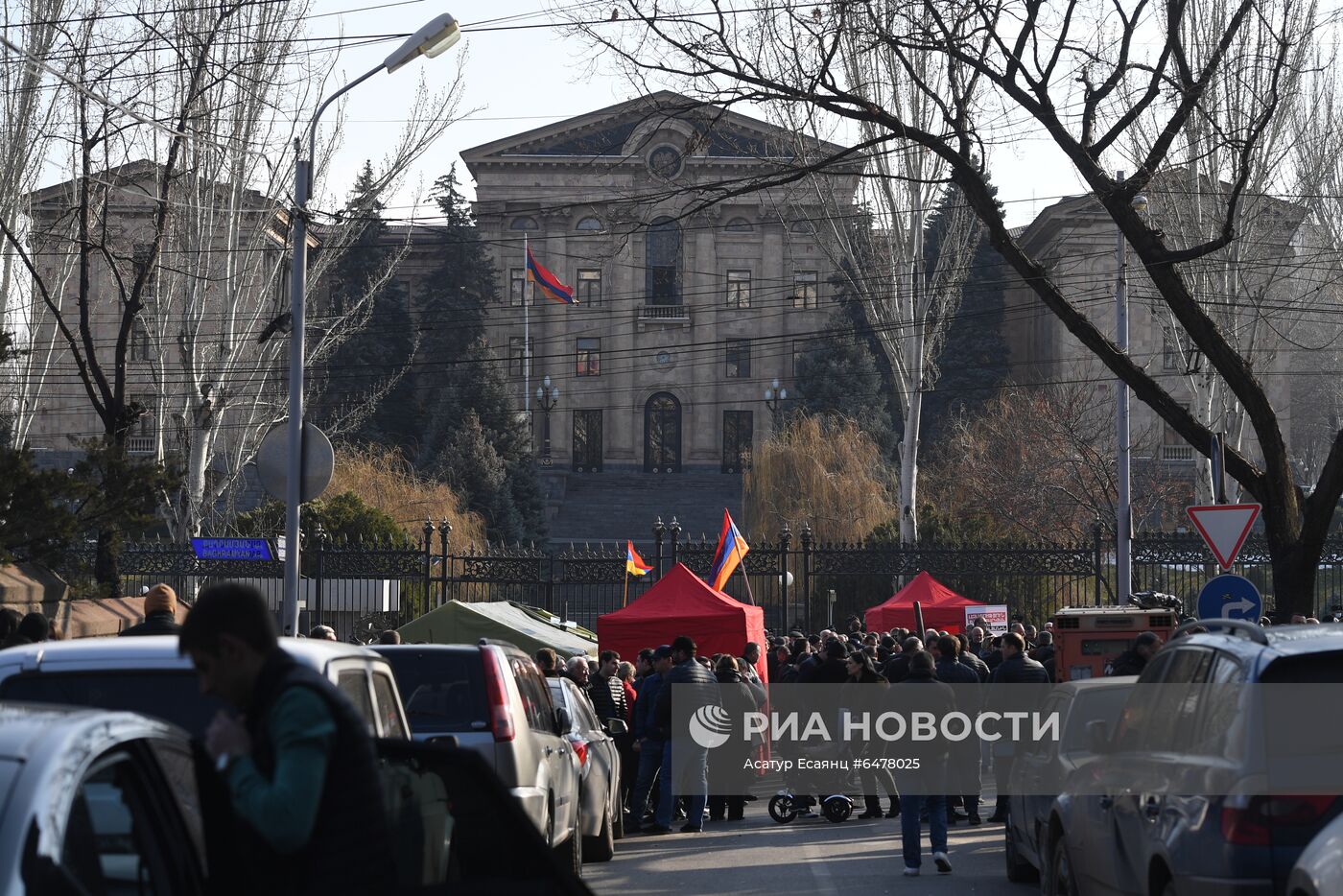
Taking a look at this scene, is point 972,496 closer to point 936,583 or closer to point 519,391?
point 936,583

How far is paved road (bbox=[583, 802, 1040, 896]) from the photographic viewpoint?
38.0ft

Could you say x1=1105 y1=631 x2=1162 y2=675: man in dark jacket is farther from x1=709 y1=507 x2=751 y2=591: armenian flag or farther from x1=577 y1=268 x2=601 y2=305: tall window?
x1=577 y1=268 x2=601 y2=305: tall window

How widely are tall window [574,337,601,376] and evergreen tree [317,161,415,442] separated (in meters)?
8.54

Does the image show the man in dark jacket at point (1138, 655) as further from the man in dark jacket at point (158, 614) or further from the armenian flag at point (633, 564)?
the armenian flag at point (633, 564)

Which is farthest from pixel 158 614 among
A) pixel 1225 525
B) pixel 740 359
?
pixel 740 359

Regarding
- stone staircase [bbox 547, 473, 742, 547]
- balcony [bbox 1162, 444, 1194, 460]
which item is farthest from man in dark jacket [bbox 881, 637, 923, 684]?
balcony [bbox 1162, 444, 1194, 460]

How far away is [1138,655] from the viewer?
46.9 feet

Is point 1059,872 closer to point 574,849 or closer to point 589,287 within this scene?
point 574,849

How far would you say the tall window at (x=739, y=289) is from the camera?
76.8 m

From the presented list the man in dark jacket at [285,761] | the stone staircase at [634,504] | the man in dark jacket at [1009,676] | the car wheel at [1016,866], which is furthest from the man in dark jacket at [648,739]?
the stone staircase at [634,504]

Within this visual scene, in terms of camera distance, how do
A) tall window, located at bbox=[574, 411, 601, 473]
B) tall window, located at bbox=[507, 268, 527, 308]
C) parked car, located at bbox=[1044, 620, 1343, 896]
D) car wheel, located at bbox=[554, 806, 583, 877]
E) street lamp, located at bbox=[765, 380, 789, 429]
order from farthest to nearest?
1. tall window, located at bbox=[574, 411, 601, 473]
2. tall window, located at bbox=[507, 268, 527, 308]
3. street lamp, located at bbox=[765, 380, 789, 429]
4. car wheel, located at bbox=[554, 806, 583, 877]
5. parked car, located at bbox=[1044, 620, 1343, 896]

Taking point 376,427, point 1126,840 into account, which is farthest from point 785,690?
point 376,427

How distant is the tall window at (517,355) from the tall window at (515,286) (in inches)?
63.6

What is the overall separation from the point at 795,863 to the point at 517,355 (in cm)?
6280
